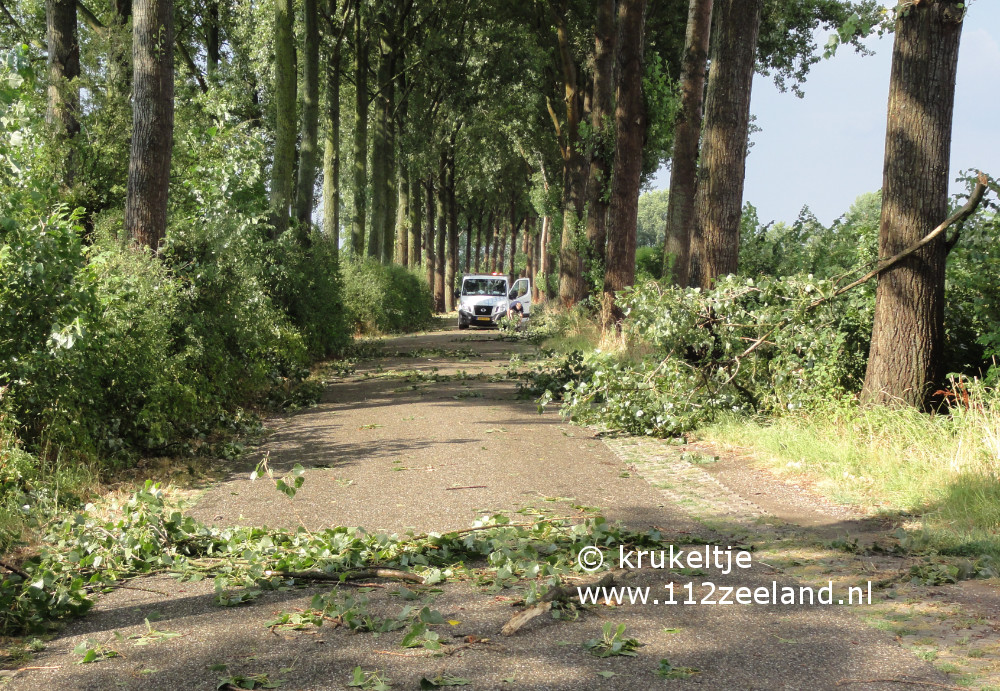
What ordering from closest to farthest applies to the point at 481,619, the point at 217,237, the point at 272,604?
the point at 481,619 < the point at 272,604 < the point at 217,237

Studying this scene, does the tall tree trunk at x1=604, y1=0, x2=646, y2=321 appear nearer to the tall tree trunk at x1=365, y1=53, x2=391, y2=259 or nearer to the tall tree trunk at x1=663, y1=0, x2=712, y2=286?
the tall tree trunk at x1=663, y1=0, x2=712, y2=286

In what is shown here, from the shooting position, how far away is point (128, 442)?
9031 millimetres

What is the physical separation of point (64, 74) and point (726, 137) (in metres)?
12.5

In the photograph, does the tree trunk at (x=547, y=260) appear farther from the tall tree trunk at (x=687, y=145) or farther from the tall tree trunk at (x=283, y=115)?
the tall tree trunk at (x=283, y=115)

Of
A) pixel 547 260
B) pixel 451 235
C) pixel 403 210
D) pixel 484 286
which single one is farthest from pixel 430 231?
pixel 484 286

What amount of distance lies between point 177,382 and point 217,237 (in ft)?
10.1

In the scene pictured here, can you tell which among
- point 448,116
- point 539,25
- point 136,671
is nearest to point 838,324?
point 136,671

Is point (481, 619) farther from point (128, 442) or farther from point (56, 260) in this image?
point (128, 442)

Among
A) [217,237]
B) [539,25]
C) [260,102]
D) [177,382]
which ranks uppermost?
[539,25]

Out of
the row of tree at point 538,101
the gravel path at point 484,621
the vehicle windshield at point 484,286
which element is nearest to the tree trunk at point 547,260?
the row of tree at point 538,101

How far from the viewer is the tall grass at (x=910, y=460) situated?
6.52m

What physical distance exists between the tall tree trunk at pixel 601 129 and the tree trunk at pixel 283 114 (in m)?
8.50

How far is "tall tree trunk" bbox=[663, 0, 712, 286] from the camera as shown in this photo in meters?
18.2

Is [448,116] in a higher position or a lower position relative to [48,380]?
higher
